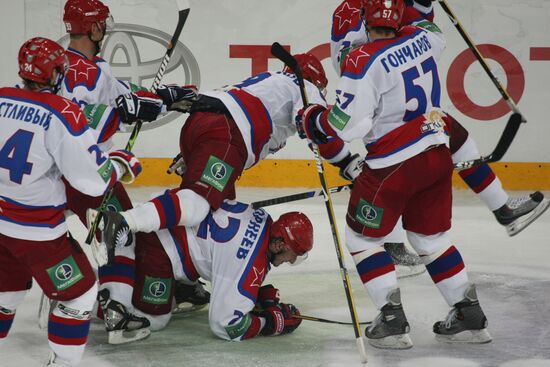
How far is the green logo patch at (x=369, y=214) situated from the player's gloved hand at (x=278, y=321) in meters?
0.50

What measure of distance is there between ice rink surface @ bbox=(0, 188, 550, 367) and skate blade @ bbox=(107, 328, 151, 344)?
0.03 meters

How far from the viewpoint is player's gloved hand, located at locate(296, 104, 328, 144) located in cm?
360

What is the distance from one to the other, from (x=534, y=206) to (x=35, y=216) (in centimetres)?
201

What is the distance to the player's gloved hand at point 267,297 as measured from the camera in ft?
12.4

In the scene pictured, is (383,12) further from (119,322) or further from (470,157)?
(119,322)

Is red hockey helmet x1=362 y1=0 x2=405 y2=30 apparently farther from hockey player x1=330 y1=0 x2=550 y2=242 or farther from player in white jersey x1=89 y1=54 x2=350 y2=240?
player in white jersey x1=89 y1=54 x2=350 y2=240

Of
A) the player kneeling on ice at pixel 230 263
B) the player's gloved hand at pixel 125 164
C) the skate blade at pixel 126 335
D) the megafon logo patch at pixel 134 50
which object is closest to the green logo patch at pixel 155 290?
the player kneeling on ice at pixel 230 263

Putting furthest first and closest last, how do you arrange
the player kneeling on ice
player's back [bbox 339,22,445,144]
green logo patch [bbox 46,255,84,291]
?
the player kneeling on ice, player's back [bbox 339,22,445,144], green logo patch [bbox 46,255,84,291]

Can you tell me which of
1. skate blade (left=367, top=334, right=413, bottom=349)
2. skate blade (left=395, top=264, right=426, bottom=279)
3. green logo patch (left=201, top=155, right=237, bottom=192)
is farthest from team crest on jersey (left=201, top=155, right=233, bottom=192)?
skate blade (left=395, top=264, right=426, bottom=279)

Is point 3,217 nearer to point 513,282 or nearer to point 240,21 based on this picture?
point 513,282

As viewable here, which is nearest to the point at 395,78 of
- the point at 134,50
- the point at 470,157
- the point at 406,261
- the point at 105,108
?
the point at 470,157

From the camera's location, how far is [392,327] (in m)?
3.52

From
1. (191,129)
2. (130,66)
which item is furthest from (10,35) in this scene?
(191,129)

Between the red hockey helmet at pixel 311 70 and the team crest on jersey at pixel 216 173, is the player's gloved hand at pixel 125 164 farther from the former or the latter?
the red hockey helmet at pixel 311 70
